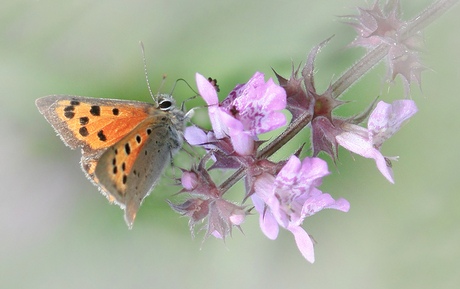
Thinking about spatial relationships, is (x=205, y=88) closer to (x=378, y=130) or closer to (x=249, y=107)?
(x=249, y=107)

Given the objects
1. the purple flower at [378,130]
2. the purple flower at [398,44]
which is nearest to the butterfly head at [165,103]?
the purple flower at [378,130]

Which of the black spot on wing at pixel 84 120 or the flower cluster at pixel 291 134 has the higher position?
the black spot on wing at pixel 84 120

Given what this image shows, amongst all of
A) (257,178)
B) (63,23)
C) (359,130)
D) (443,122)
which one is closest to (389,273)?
(443,122)

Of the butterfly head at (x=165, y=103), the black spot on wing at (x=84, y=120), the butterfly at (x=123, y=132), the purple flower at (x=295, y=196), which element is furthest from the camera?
the butterfly head at (x=165, y=103)

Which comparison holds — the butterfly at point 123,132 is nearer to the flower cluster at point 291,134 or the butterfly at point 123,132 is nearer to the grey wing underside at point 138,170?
the grey wing underside at point 138,170

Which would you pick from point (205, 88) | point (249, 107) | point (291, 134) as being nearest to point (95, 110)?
point (205, 88)

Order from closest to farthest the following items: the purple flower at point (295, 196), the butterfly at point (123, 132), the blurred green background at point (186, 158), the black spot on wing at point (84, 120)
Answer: the purple flower at point (295, 196) < the butterfly at point (123, 132) < the black spot on wing at point (84, 120) < the blurred green background at point (186, 158)

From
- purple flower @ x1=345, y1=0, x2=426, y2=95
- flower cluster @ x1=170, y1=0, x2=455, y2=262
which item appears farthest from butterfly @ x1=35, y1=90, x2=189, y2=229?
purple flower @ x1=345, y1=0, x2=426, y2=95
